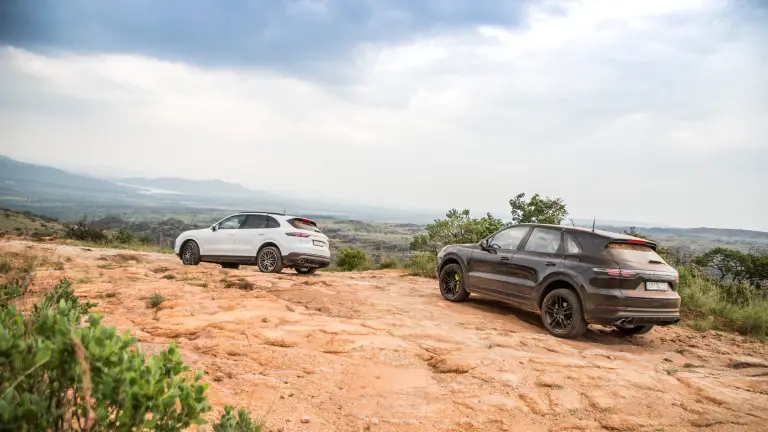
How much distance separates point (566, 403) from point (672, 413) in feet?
3.19

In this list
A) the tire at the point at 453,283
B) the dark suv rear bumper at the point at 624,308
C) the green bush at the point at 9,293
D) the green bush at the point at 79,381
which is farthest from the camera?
the tire at the point at 453,283

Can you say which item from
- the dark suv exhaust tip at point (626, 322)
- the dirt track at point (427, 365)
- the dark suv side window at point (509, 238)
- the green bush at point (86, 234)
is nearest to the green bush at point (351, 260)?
the dark suv side window at point (509, 238)

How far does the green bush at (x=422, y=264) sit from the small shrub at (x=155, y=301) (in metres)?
8.49

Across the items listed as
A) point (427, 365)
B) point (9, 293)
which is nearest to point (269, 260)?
point (9, 293)

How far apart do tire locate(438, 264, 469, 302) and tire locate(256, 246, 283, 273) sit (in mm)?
4807

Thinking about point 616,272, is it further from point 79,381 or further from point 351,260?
point 351,260

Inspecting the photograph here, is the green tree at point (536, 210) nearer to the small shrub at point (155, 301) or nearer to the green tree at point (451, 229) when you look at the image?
the green tree at point (451, 229)

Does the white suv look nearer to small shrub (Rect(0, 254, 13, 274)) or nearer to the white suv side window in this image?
the white suv side window

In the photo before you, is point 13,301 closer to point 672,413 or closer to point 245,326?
point 245,326

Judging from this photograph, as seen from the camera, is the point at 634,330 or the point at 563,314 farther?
the point at 634,330

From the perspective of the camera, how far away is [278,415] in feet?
14.2

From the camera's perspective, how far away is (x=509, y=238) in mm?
9562

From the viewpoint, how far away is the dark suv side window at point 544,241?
857 centimetres

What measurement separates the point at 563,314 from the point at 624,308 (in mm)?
892
